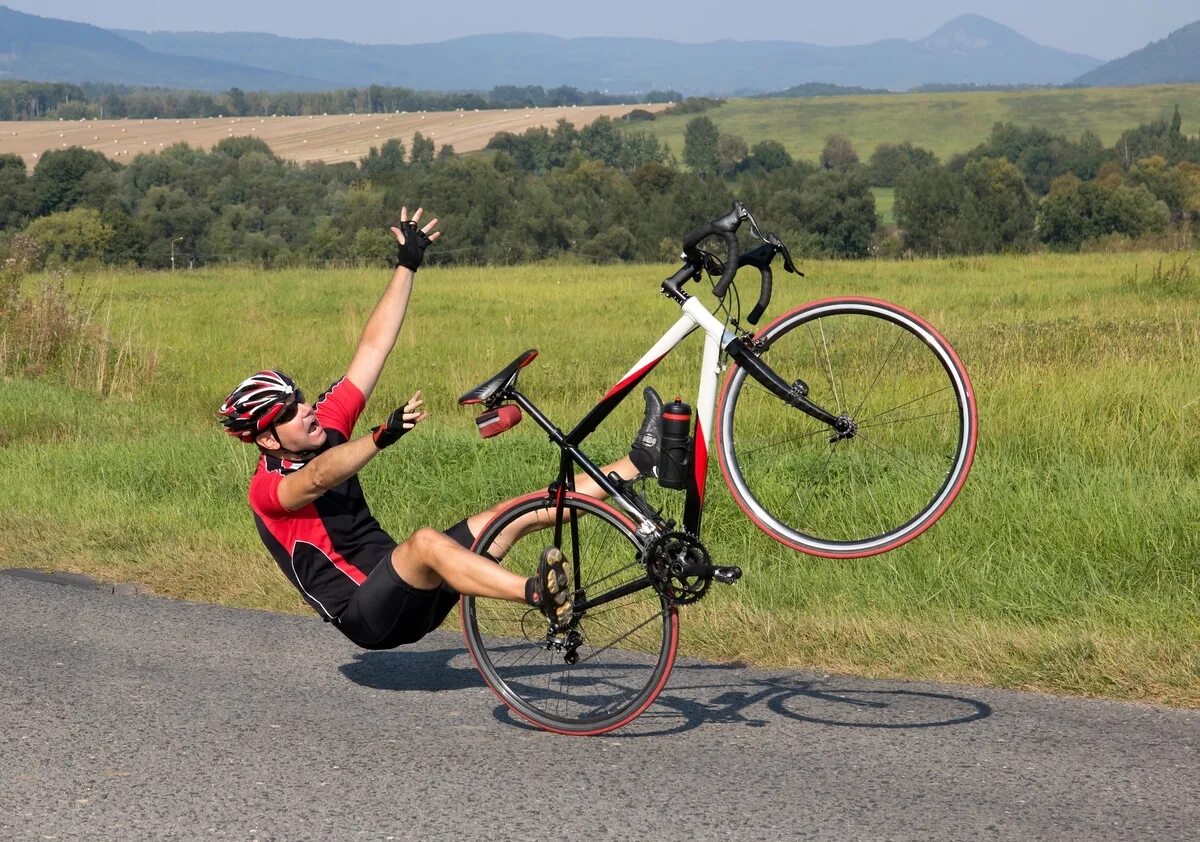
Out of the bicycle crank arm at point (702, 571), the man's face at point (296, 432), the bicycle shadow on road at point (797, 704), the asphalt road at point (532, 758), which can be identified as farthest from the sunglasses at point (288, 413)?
the bicycle shadow on road at point (797, 704)

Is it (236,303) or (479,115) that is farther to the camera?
(479,115)

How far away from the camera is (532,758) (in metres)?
5.14

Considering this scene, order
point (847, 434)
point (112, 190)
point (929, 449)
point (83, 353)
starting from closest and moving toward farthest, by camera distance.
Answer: point (847, 434), point (929, 449), point (83, 353), point (112, 190)

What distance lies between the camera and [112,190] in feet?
243

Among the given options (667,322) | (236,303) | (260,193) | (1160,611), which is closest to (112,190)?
(260,193)

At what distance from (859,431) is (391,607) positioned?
7.14 ft

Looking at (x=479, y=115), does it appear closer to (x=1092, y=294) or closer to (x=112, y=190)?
(x=112, y=190)

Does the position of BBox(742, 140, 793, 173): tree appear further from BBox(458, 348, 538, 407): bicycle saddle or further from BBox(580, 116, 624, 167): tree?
BBox(458, 348, 538, 407): bicycle saddle

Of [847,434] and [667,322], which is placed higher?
[847,434]

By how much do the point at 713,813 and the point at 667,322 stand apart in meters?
20.2

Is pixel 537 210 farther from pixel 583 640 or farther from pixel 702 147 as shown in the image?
pixel 702 147

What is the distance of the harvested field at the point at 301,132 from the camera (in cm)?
14012

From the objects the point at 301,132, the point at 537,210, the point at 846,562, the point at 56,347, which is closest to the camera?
the point at 846,562

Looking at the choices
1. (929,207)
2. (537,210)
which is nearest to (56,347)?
(537,210)
